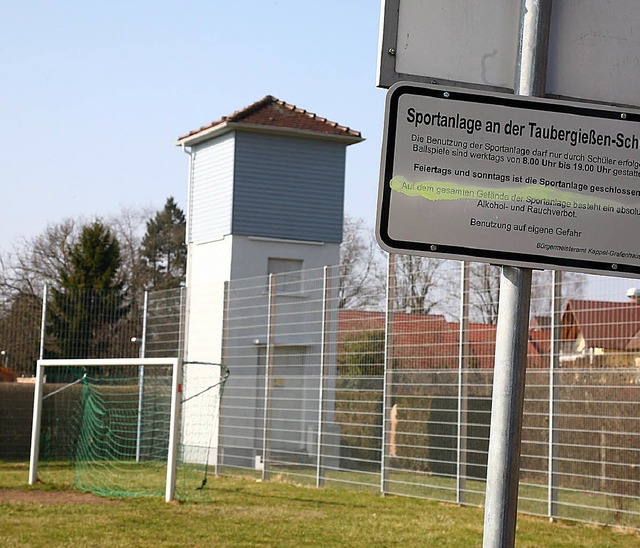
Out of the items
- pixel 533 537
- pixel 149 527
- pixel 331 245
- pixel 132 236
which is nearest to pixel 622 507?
pixel 533 537

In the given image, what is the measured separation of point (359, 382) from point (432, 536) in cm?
539

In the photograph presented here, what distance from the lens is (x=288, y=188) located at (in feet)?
79.6

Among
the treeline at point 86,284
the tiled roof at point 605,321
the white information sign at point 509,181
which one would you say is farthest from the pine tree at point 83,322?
the white information sign at point 509,181

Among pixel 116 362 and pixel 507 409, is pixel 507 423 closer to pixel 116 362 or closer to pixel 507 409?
pixel 507 409

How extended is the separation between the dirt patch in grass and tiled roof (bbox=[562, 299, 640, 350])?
601cm

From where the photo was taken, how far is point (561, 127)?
7.20ft

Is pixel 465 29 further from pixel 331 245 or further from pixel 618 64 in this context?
pixel 331 245

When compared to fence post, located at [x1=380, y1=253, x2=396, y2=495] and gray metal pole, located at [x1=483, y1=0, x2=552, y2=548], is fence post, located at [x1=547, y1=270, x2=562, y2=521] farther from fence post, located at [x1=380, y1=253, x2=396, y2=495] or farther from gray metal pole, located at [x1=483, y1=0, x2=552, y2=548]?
gray metal pole, located at [x1=483, y1=0, x2=552, y2=548]

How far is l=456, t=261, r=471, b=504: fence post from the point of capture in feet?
43.5

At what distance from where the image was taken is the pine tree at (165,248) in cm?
6424

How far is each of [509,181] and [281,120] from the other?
22846 mm

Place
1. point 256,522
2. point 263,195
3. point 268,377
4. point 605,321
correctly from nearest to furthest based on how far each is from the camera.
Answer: point 256,522
point 605,321
point 268,377
point 263,195

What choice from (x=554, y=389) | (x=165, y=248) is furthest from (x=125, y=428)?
(x=165, y=248)

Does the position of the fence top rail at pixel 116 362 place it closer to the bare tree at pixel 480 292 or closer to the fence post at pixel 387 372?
the fence post at pixel 387 372
